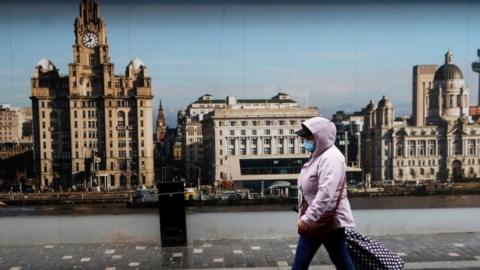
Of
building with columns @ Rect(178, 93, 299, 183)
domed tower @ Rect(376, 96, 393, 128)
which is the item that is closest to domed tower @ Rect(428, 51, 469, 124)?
domed tower @ Rect(376, 96, 393, 128)

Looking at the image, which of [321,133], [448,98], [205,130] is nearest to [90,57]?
[205,130]

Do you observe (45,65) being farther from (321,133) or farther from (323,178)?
(323,178)

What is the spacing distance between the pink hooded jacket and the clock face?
11.9ft

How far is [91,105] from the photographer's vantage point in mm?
6020

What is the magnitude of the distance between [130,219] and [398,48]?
14.5ft

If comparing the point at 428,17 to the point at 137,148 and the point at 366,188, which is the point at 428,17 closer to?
the point at 366,188

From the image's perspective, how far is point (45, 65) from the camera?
5734 millimetres

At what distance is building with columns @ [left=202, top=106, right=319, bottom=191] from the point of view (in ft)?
20.1

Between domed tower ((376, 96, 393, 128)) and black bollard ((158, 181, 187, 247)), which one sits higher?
domed tower ((376, 96, 393, 128))

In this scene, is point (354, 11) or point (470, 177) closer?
point (354, 11)

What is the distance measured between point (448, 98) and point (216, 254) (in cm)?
392

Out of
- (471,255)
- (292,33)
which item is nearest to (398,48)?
(292,33)

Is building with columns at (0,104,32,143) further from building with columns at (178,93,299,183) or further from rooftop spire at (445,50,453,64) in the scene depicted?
rooftop spire at (445,50,453,64)

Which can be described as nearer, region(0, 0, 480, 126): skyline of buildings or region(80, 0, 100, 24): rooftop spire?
region(80, 0, 100, 24): rooftop spire
